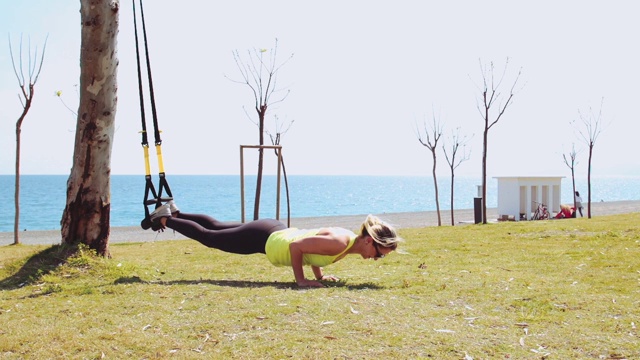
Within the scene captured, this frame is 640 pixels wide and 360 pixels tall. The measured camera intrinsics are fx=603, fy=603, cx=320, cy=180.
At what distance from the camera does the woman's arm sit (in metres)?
6.15

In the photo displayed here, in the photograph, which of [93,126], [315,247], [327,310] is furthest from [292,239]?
[93,126]

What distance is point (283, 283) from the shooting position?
21.8 ft

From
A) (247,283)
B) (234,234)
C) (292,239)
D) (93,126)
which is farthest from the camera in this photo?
(93,126)

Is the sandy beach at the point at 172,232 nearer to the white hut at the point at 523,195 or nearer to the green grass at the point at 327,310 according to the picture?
the white hut at the point at 523,195

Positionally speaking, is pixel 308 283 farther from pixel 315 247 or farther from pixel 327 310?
pixel 327 310

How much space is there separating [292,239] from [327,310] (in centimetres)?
153

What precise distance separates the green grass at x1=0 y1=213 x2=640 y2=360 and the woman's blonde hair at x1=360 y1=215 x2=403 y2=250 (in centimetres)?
48

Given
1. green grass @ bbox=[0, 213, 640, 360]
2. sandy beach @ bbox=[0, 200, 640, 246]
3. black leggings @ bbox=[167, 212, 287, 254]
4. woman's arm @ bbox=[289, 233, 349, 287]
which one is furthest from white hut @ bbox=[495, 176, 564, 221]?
woman's arm @ bbox=[289, 233, 349, 287]

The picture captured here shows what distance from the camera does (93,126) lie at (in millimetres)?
7441

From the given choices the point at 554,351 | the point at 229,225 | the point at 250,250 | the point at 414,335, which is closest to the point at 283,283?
the point at 250,250

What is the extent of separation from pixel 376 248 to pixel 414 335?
5.91 ft

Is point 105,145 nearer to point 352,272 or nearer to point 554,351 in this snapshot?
point 352,272

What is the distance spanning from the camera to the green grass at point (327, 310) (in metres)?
4.19

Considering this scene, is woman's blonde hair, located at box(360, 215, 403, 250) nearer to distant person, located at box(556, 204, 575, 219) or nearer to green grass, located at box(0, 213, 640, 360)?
green grass, located at box(0, 213, 640, 360)
